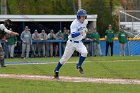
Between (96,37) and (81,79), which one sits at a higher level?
(81,79)

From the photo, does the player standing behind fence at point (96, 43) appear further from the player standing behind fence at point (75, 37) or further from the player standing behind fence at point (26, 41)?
the player standing behind fence at point (75, 37)

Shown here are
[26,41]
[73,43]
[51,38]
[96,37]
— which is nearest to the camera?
[73,43]

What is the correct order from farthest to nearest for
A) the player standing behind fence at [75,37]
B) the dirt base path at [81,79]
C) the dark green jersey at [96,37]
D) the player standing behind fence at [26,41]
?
the dark green jersey at [96,37]
the player standing behind fence at [26,41]
the player standing behind fence at [75,37]
the dirt base path at [81,79]

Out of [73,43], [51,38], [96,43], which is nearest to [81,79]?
[73,43]

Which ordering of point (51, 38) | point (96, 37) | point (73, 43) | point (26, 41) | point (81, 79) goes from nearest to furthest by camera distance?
point (81, 79), point (73, 43), point (26, 41), point (51, 38), point (96, 37)

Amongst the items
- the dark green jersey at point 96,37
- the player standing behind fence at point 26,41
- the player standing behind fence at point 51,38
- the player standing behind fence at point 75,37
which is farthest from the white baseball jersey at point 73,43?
the dark green jersey at point 96,37

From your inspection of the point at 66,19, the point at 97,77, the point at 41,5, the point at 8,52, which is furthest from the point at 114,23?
the point at 97,77

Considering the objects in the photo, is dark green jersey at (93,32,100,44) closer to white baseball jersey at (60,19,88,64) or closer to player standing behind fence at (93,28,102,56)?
player standing behind fence at (93,28,102,56)

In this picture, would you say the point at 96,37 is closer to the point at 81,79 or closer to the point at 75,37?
the point at 75,37

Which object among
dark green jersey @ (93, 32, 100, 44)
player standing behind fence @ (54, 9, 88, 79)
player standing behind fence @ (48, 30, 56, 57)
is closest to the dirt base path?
player standing behind fence @ (54, 9, 88, 79)

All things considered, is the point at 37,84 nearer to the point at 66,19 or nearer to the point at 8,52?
the point at 8,52

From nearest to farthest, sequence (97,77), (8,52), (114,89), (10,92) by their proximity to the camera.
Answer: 1. (10,92)
2. (114,89)
3. (97,77)
4. (8,52)

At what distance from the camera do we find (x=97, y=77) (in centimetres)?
1558

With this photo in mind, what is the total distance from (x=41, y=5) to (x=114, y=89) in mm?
34492
